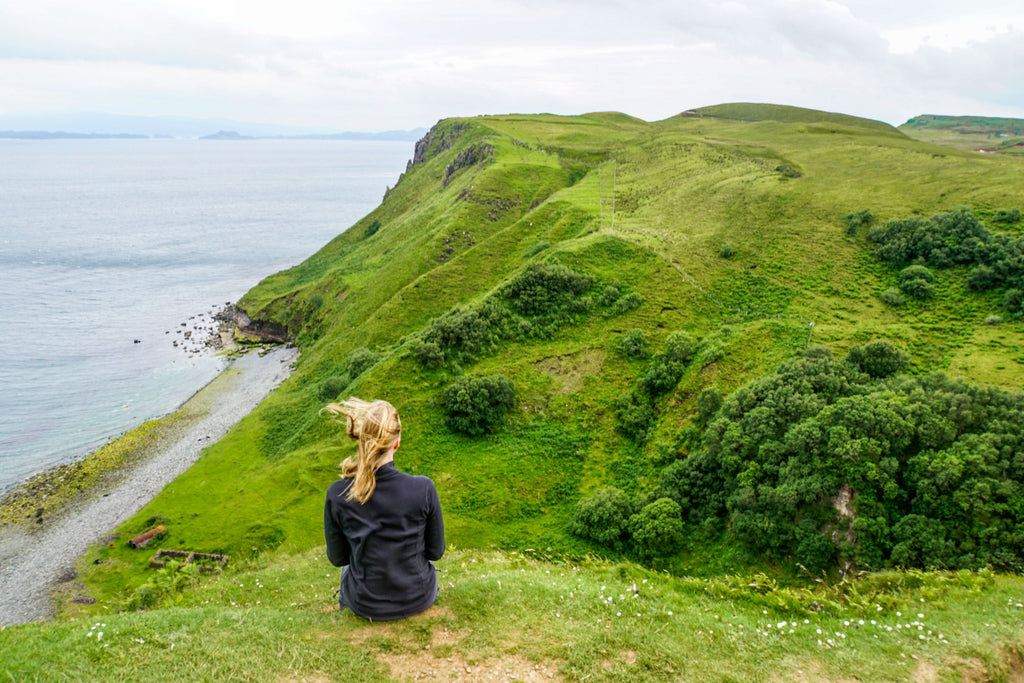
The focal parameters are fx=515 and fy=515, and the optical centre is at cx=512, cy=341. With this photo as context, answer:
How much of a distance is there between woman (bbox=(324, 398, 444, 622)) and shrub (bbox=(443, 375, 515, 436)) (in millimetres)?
34210

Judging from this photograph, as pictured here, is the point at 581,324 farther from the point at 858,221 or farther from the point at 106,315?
the point at 106,315

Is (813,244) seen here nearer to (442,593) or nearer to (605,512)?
(605,512)

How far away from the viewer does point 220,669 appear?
8328mm

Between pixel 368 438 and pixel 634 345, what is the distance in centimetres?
4246

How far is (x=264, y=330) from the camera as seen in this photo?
90.6 metres

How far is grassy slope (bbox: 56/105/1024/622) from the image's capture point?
3872 centimetres

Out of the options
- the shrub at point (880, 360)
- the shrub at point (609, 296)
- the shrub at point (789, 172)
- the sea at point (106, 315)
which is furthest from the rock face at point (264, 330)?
the shrub at point (789, 172)

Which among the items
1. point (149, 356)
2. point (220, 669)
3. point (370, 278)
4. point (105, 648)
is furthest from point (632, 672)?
point (149, 356)

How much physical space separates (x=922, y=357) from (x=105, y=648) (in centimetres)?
4991

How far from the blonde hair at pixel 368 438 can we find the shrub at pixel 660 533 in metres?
27.4

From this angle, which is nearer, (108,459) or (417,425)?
(417,425)

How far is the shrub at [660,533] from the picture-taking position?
101ft

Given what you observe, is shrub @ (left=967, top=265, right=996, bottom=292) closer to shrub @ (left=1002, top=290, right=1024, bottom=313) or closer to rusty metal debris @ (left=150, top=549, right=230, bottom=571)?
shrub @ (left=1002, top=290, right=1024, bottom=313)

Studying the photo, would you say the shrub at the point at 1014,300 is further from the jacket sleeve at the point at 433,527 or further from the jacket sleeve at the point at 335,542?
the jacket sleeve at the point at 335,542
